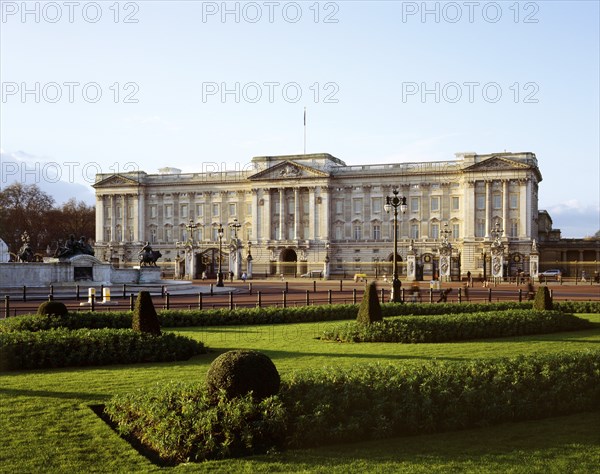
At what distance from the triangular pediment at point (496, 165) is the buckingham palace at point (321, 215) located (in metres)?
0.13

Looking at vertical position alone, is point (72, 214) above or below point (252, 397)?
above

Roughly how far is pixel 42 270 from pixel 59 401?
105 ft

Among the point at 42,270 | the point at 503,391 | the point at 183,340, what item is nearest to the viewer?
the point at 503,391

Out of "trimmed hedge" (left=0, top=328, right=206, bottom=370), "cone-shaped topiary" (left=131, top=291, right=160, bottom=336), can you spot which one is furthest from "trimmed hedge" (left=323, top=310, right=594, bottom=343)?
"cone-shaped topiary" (left=131, top=291, right=160, bottom=336)

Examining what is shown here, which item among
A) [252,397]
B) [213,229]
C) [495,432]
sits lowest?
[495,432]

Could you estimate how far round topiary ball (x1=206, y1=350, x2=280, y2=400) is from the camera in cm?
993

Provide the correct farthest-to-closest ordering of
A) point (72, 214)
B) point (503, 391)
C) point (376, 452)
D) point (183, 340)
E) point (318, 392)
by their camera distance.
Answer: point (72, 214)
point (183, 340)
point (503, 391)
point (318, 392)
point (376, 452)

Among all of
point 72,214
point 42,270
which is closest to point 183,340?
point 42,270

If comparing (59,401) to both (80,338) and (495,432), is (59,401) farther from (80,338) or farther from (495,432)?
(495,432)

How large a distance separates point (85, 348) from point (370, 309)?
819 cm

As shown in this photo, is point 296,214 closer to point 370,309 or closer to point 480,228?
point 480,228

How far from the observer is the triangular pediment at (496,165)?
278 ft

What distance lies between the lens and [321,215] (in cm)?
9388

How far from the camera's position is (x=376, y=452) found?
9414mm
